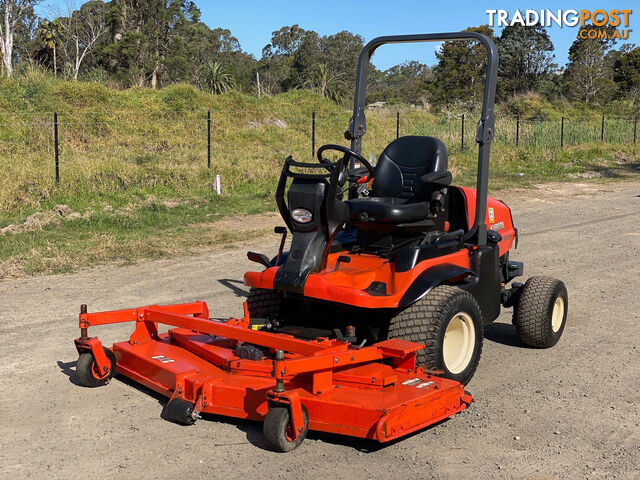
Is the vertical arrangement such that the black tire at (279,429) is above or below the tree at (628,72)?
below

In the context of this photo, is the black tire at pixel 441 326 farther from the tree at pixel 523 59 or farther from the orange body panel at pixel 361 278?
the tree at pixel 523 59

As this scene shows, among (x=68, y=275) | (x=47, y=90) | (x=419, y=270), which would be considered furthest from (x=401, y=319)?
(x=47, y=90)

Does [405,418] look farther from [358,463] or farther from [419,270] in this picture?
[419,270]

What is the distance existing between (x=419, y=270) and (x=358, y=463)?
1.50 m

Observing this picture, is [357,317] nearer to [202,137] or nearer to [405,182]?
[405,182]

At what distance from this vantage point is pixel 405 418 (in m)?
4.17

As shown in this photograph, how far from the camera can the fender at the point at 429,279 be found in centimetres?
493

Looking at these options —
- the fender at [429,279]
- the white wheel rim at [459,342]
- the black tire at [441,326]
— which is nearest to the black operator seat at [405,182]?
the fender at [429,279]

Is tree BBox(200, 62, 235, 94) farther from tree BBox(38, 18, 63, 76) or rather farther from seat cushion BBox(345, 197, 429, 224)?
seat cushion BBox(345, 197, 429, 224)

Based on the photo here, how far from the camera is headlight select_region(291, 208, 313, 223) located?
5.00 meters

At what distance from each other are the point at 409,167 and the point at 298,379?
209cm

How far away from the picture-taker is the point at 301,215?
5.02 metres

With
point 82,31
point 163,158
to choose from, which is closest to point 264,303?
point 163,158

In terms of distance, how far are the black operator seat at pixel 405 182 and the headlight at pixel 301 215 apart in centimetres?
54
